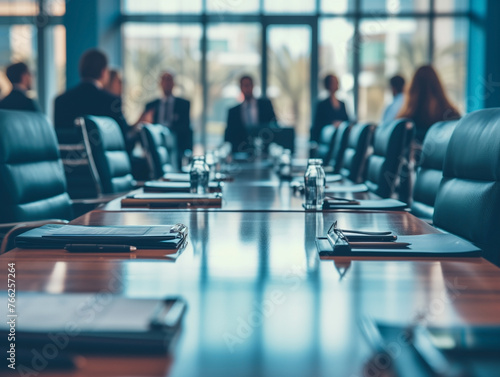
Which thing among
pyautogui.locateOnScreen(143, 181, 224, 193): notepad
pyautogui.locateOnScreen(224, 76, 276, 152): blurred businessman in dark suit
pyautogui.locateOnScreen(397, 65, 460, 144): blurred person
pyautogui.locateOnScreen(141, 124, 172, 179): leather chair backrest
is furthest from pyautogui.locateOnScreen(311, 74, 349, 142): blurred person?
pyautogui.locateOnScreen(143, 181, 224, 193): notepad

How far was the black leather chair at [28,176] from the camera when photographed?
6.64 ft

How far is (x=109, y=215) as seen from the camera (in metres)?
1.73

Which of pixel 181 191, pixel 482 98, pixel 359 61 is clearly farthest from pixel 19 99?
pixel 482 98

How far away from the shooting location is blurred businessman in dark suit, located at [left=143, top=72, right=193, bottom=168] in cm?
711

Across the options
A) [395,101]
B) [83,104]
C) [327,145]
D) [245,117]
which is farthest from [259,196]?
[245,117]

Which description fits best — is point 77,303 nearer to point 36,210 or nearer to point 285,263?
point 285,263

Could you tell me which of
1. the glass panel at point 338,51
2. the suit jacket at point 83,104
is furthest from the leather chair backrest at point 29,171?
the glass panel at point 338,51

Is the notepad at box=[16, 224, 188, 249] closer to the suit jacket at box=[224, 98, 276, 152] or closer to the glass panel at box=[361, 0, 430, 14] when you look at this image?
the suit jacket at box=[224, 98, 276, 152]

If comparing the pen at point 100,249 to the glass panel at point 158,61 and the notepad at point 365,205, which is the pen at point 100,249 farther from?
the glass panel at point 158,61

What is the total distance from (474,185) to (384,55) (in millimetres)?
8150

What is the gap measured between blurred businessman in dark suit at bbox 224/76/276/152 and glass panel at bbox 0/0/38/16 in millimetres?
3915

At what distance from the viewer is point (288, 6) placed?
30.9 feet

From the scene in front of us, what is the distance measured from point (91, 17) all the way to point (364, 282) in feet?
26.7

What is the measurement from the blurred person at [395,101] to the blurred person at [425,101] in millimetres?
1829
